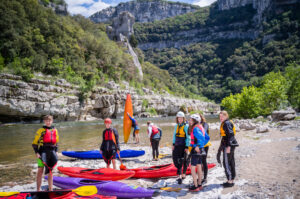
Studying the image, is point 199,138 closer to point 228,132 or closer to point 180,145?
point 228,132

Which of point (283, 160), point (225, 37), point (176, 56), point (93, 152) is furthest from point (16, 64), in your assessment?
point (225, 37)

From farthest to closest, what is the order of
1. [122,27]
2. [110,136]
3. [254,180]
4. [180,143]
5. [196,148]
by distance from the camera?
[122,27], [110,136], [180,143], [254,180], [196,148]

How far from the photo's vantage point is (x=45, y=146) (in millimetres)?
4141

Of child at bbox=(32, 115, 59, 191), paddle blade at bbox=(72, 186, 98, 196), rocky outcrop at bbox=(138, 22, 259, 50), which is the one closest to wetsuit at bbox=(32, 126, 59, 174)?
child at bbox=(32, 115, 59, 191)

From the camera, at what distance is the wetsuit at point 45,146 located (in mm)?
4113

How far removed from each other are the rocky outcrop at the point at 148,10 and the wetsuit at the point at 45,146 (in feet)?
602

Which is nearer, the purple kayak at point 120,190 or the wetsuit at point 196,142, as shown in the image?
the purple kayak at point 120,190

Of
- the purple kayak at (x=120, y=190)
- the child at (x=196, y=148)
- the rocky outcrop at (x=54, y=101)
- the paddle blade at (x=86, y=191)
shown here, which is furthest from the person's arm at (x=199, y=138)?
the rocky outcrop at (x=54, y=101)

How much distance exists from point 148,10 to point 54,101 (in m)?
169

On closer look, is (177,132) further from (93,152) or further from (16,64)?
(16,64)

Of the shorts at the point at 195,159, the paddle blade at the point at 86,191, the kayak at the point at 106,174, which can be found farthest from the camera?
the kayak at the point at 106,174

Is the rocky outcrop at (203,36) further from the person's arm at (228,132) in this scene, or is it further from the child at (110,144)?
the child at (110,144)

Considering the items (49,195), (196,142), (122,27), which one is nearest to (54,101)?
(49,195)

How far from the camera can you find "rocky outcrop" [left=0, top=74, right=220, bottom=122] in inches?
938
